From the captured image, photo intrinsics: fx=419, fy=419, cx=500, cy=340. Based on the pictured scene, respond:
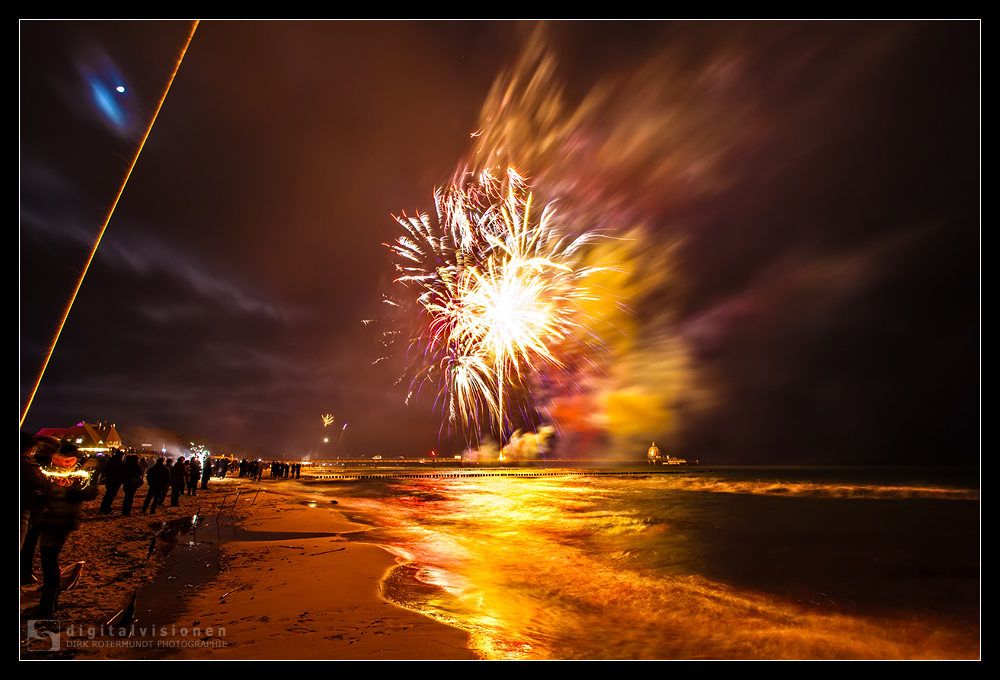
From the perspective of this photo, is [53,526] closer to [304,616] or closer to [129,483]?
[304,616]

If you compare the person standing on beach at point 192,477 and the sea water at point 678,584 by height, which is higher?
the person standing on beach at point 192,477

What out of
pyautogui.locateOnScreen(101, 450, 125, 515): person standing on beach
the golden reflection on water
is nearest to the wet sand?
the golden reflection on water

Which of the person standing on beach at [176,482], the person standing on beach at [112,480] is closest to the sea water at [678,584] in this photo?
the person standing on beach at [176,482]

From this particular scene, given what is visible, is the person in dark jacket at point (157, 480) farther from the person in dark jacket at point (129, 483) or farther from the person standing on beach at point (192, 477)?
the person standing on beach at point (192, 477)

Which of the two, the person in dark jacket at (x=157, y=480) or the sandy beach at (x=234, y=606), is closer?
the sandy beach at (x=234, y=606)

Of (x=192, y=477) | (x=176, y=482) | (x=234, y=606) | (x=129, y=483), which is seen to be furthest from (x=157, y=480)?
(x=234, y=606)

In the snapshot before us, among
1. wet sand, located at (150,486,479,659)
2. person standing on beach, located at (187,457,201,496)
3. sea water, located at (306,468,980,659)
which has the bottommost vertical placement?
sea water, located at (306,468,980,659)

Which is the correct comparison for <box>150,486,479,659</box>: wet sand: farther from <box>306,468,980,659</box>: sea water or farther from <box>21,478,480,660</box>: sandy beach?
A: <box>306,468,980,659</box>: sea water

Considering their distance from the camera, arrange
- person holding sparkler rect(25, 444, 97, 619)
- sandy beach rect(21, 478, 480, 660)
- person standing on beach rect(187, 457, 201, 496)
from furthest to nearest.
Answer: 1. person standing on beach rect(187, 457, 201, 496)
2. person holding sparkler rect(25, 444, 97, 619)
3. sandy beach rect(21, 478, 480, 660)
